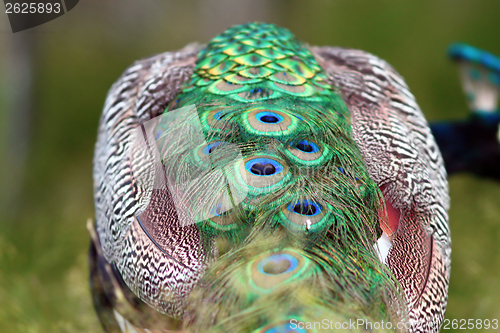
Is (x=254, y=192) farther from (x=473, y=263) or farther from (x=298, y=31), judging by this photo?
(x=298, y=31)

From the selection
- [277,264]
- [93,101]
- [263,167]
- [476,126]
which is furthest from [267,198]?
[93,101]

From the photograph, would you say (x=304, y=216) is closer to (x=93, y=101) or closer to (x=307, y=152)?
(x=307, y=152)

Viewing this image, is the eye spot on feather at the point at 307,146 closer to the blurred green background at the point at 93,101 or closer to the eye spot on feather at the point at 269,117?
the eye spot on feather at the point at 269,117

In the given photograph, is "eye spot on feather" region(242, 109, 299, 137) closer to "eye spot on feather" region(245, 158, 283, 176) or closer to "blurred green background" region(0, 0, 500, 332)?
"eye spot on feather" region(245, 158, 283, 176)

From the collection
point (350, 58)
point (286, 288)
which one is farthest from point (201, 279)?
point (350, 58)

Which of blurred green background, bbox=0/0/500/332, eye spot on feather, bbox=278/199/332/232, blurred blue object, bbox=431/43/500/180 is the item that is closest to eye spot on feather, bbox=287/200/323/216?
eye spot on feather, bbox=278/199/332/232

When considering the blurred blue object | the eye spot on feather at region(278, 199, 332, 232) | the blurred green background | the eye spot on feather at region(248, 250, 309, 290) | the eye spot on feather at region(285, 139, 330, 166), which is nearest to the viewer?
the eye spot on feather at region(248, 250, 309, 290)
